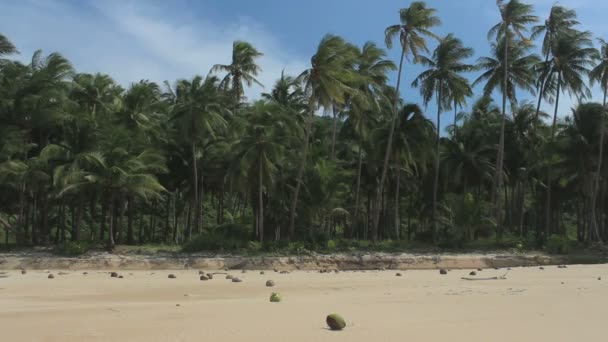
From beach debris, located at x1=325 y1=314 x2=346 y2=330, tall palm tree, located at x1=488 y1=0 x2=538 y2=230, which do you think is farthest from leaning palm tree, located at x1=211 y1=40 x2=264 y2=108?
beach debris, located at x1=325 y1=314 x2=346 y2=330

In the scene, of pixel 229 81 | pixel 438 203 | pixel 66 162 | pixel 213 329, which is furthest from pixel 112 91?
pixel 213 329

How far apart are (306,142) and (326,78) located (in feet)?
11.0

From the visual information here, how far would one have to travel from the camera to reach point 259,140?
26719 millimetres

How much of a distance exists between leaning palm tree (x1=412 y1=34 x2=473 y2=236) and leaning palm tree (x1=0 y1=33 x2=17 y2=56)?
73.4 ft

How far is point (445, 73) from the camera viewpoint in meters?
33.5

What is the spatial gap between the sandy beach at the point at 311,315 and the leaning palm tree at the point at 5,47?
847 inches

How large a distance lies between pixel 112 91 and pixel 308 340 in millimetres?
34053

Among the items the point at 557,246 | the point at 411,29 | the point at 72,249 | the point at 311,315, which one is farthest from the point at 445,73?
the point at 311,315

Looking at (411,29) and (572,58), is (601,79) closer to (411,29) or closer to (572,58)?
(572,58)

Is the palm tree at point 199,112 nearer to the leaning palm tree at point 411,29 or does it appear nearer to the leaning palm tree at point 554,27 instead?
the leaning palm tree at point 411,29

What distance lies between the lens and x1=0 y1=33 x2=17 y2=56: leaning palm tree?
27975mm

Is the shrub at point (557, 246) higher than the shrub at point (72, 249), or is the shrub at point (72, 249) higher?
the shrub at point (557, 246)

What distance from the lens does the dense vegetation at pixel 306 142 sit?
2672cm

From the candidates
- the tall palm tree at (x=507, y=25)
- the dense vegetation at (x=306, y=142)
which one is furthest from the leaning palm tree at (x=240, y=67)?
the tall palm tree at (x=507, y=25)
